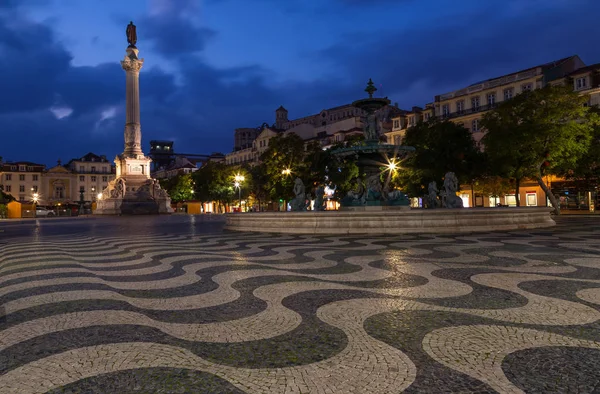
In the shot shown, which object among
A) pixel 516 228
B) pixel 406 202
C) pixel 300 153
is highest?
pixel 300 153

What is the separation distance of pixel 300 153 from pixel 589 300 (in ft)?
122

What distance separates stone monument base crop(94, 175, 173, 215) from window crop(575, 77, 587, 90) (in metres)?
51.5

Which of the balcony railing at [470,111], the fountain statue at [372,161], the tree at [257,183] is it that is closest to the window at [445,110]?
the balcony railing at [470,111]

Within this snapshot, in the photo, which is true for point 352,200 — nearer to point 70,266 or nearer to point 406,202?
point 406,202

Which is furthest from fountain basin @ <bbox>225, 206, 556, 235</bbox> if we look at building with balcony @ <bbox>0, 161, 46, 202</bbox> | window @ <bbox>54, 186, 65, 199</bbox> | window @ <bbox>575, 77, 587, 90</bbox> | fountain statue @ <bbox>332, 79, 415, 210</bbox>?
window @ <bbox>54, 186, 65, 199</bbox>

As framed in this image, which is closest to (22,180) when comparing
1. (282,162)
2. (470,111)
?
(282,162)

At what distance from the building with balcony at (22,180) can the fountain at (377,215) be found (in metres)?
100

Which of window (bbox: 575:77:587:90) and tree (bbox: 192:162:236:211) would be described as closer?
window (bbox: 575:77:587:90)

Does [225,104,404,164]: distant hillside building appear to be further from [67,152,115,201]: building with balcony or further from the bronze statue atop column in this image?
[67,152,115,201]: building with balcony

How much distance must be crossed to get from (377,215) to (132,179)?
1772 inches

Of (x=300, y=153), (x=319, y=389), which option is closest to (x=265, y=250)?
(x=319, y=389)

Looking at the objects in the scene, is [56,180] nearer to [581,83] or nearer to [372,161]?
[372,161]

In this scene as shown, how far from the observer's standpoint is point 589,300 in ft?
14.9

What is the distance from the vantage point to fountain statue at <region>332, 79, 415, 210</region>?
18.5 meters
